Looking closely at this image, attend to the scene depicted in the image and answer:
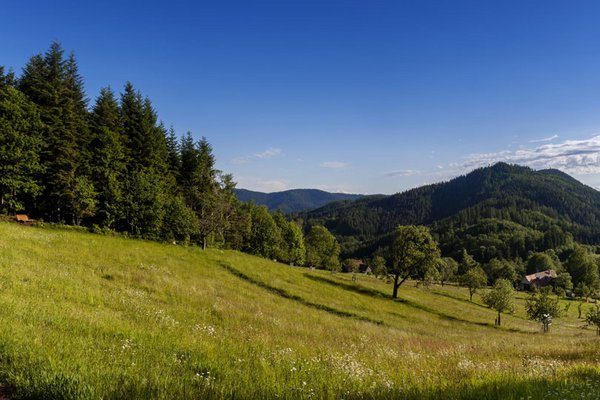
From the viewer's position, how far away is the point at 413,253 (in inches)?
2106

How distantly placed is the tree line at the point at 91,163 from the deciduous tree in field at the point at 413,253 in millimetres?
28915

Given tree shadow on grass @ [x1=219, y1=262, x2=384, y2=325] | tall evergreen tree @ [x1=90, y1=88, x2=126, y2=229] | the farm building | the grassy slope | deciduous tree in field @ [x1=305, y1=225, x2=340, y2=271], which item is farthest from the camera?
the farm building

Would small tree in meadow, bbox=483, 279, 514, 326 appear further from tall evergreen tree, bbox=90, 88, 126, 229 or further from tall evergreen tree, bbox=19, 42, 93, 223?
tall evergreen tree, bbox=19, 42, 93, 223

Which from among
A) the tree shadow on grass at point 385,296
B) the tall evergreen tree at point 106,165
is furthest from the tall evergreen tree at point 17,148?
the tree shadow on grass at point 385,296

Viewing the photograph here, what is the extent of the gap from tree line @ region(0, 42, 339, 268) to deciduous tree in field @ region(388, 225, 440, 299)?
2891 centimetres

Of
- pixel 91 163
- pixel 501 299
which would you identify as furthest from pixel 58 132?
pixel 501 299

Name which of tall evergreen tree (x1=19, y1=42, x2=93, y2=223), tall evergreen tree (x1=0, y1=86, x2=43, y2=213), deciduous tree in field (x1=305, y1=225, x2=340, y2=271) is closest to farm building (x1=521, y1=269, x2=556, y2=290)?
deciduous tree in field (x1=305, y1=225, x2=340, y2=271)

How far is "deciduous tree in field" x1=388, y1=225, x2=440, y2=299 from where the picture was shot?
174ft

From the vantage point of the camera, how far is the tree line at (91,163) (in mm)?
41594

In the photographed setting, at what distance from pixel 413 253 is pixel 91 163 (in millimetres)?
50102

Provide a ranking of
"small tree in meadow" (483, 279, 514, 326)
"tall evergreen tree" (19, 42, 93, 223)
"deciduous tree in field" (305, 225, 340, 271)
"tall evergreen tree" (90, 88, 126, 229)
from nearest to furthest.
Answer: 1. "tall evergreen tree" (19, 42, 93, 223)
2. "tall evergreen tree" (90, 88, 126, 229)
3. "small tree in meadow" (483, 279, 514, 326)
4. "deciduous tree in field" (305, 225, 340, 271)

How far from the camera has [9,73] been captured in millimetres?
47000

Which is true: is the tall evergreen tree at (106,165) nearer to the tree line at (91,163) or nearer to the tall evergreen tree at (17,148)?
the tree line at (91,163)

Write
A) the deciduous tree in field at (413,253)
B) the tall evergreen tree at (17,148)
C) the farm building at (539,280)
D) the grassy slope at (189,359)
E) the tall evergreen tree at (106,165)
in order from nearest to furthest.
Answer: the grassy slope at (189,359) < the tall evergreen tree at (17,148) < the tall evergreen tree at (106,165) < the deciduous tree in field at (413,253) < the farm building at (539,280)
